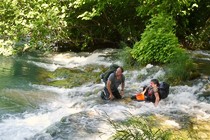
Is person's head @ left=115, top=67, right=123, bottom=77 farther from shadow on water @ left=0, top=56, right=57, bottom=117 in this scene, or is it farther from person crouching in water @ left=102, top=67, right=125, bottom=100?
shadow on water @ left=0, top=56, right=57, bottom=117

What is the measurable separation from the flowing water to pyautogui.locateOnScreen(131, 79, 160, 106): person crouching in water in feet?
0.61

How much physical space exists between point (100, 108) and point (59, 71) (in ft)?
20.2

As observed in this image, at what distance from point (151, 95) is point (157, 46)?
14.8 ft

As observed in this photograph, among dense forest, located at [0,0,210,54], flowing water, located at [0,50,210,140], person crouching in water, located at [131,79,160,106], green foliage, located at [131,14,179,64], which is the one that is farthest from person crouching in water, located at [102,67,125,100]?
dense forest, located at [0,0,210,54]

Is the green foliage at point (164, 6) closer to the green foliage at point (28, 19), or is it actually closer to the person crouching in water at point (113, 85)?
the green foliage at point (28, 19)

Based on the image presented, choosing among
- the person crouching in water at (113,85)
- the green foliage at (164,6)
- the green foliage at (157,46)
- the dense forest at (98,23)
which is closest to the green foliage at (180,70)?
the green foliage at (157,46)

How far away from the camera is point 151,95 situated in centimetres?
928

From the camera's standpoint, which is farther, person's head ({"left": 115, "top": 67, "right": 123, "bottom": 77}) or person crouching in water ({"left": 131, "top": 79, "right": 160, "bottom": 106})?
person's head ({"left": 115, "top": 67, "right": 123, "bottom": 77})

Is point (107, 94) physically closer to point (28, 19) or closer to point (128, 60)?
point (128, 60)

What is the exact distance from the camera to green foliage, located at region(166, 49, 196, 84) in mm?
11102

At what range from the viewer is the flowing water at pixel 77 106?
714cm

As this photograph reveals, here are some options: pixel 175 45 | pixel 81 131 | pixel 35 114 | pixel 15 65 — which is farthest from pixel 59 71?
pixel 81 131

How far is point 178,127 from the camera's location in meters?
7.43

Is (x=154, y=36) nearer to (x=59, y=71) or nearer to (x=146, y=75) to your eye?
(x=146, y=75)
